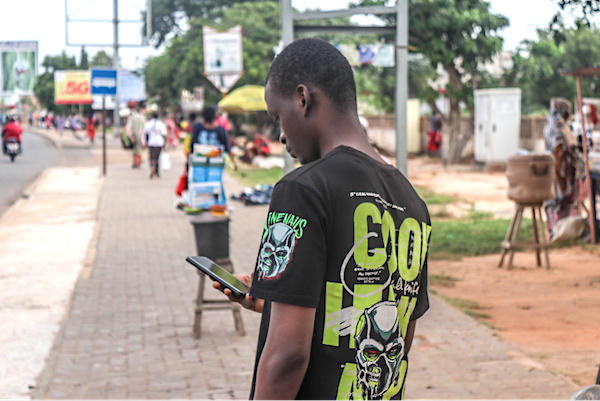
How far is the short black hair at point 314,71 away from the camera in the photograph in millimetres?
1853

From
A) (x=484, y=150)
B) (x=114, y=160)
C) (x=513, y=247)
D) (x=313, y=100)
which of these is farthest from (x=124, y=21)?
(x=313, y=100)

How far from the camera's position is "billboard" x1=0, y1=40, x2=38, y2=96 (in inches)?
417

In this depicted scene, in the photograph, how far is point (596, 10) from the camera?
6.54 meters

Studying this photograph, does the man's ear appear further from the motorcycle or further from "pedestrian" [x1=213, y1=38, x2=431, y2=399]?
the motorcycle

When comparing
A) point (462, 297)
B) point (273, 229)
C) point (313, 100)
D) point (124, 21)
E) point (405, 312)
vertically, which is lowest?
point (462, 297)

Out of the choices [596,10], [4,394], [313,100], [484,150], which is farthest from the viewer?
[484,150]

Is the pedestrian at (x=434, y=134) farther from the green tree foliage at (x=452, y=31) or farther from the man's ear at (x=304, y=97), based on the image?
the man's ear at (x=304, y=97)

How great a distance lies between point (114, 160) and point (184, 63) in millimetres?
10567

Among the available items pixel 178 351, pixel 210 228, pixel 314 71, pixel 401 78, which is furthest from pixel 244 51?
pixel 314 71

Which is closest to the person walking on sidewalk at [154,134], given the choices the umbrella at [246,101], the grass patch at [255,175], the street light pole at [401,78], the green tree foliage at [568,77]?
the grass patch at [255,175]

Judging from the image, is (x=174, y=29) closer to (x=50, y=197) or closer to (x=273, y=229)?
(x=50, y=197)

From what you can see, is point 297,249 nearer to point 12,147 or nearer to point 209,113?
point 209,113

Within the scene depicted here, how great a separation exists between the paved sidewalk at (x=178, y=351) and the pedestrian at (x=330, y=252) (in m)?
2.96

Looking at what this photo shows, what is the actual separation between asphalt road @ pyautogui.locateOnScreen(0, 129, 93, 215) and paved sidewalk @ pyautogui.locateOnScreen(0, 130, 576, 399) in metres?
7.94
